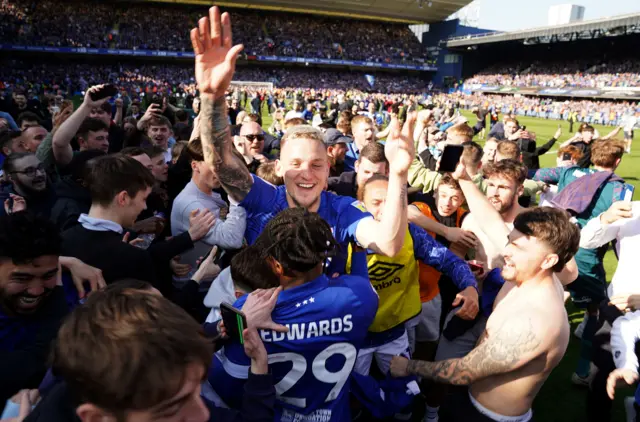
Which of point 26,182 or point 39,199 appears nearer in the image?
point 26,182

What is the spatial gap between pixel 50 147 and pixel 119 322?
4.08m

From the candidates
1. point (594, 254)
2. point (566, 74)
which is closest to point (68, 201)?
point (594, 254)

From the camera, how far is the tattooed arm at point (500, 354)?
2.04 metres

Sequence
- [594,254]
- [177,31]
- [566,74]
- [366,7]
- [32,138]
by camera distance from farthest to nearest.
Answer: [366,7] < [177,31] < [566,74] < [32,138] < [594,254]

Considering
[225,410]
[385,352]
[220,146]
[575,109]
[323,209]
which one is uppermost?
[220,146]

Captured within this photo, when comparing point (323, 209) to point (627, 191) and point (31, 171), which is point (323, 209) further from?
point (627, 191)

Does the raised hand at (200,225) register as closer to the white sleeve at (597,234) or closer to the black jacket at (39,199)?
the black jacket at (39,199)

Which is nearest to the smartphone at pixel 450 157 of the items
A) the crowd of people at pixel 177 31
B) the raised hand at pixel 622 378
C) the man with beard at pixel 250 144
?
the raised hand at pixel 622 378

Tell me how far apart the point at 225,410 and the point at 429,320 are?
7.31 ft

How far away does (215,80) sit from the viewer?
209cm

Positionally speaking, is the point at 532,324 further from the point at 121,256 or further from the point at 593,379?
the point at 121,256

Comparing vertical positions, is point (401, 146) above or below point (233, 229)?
above

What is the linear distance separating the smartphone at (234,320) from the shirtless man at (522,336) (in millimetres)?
1155

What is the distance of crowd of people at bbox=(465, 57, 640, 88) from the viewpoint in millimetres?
43219
